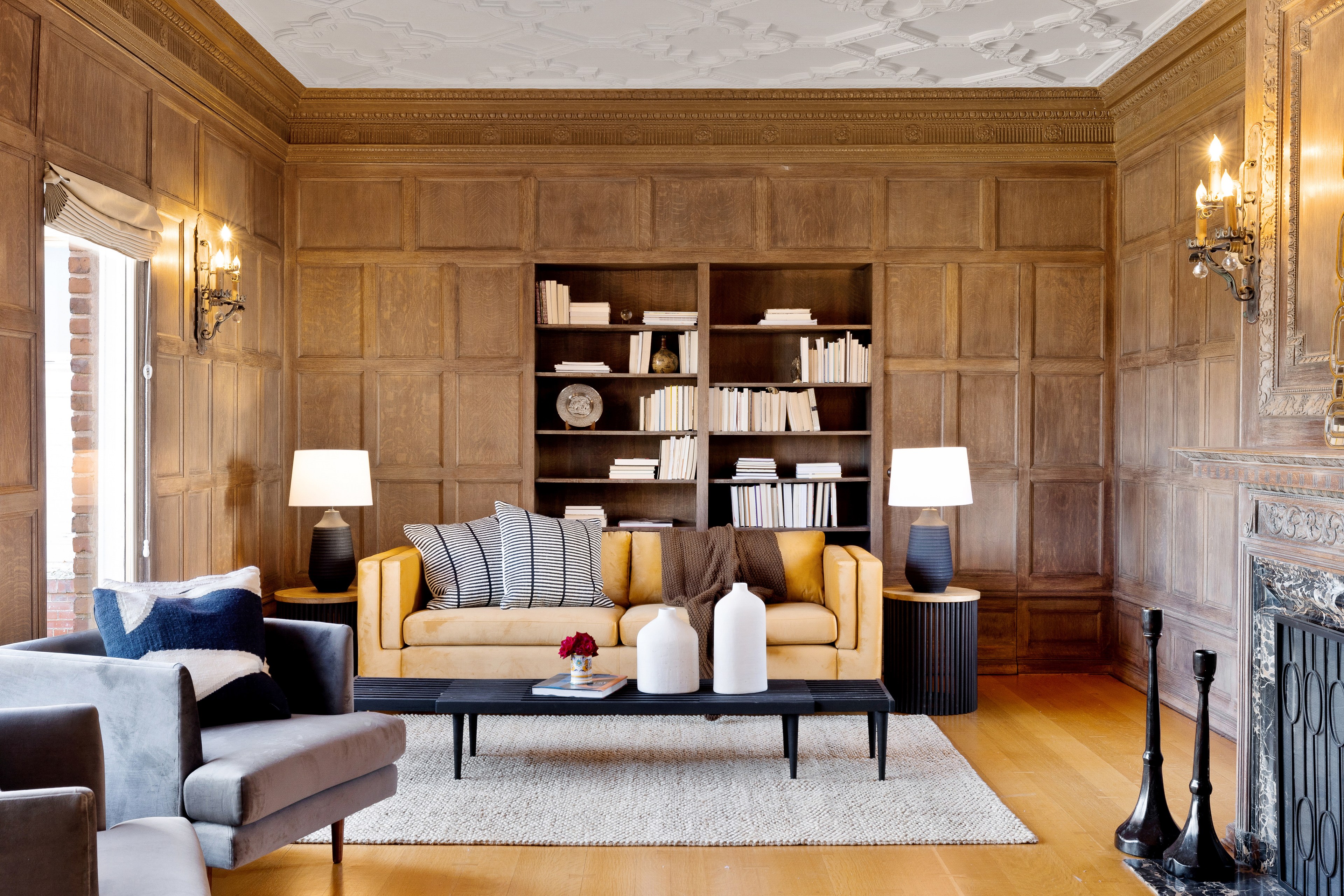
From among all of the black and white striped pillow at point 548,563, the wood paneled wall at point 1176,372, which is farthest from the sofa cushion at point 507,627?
the wood paneled wall at point 1176,372

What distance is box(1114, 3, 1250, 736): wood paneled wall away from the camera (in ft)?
15.0

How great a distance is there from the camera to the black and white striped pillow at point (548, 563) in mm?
4949

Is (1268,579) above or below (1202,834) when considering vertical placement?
above

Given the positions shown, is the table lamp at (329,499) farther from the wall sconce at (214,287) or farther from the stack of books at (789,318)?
the stack of books at (789,318)

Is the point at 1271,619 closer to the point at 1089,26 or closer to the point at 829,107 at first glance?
the point at 1089,26

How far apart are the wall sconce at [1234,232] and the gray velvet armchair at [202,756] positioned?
10.4 feet

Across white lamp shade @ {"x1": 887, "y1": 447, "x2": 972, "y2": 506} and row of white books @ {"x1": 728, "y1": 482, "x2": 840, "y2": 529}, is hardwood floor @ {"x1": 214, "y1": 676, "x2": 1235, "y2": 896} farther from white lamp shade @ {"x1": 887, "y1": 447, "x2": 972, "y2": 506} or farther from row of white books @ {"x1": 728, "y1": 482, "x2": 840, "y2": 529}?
row of white books @ {"x1": 728, "y1": 482, "x2": 840, "y2": 529}

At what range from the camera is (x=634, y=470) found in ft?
19.2

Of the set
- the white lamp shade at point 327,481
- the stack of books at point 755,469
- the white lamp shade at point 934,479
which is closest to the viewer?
the white lamp shade at point 934,479

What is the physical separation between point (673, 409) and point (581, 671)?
7.48ft

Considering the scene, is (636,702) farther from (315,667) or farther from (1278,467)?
(1278,467)

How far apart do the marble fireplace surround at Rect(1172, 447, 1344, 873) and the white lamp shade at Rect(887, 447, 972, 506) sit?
170 cm

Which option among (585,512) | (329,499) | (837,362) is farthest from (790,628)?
(329,499)

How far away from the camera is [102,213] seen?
379 centimetres
